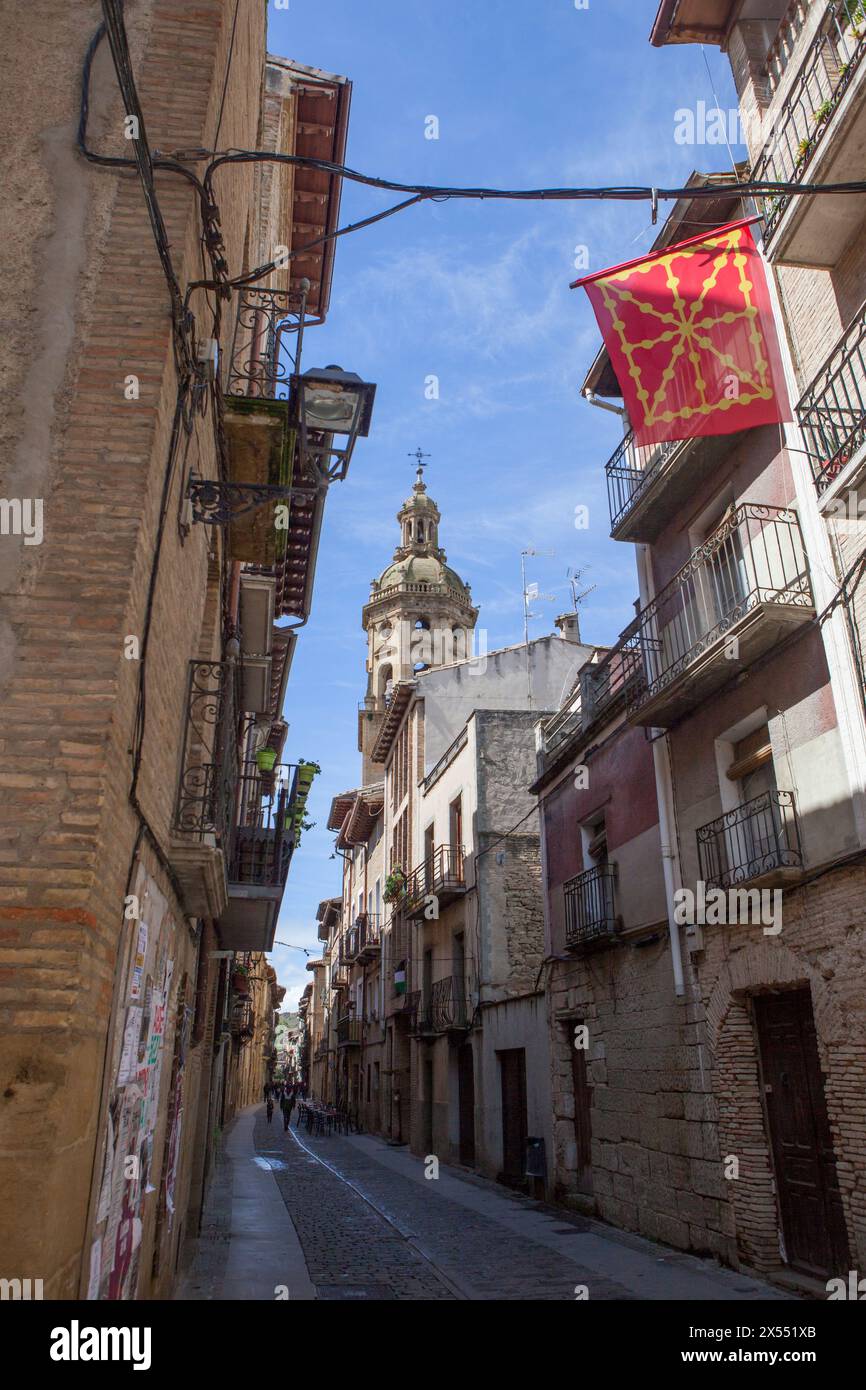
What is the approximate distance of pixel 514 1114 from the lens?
16.4 m

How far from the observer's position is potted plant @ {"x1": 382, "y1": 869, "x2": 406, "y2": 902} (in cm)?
2583

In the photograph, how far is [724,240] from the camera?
8352 mm

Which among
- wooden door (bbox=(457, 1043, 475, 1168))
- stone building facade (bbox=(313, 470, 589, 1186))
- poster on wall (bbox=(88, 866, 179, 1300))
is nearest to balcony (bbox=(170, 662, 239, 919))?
poster on wall (bbox=(88, 866, 179, 1300))

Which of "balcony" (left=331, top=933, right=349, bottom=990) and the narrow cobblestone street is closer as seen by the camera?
the narrow cobblestone street

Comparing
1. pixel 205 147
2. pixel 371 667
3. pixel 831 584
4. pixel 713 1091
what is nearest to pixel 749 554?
pixel 831 584

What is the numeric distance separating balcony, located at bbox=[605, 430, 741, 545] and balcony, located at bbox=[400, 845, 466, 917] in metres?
10.5

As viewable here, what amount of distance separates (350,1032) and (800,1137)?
3022 cm

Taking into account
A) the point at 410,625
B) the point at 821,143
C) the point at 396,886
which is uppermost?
the point at 410,625

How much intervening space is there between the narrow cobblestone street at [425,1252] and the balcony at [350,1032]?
1787 cm

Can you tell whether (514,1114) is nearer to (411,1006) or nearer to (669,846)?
(411,1006)

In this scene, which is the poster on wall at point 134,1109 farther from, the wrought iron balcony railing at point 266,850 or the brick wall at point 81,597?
the wrought iron balcony railing at point 266,850

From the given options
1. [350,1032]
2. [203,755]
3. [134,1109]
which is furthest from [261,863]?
[350,1032]

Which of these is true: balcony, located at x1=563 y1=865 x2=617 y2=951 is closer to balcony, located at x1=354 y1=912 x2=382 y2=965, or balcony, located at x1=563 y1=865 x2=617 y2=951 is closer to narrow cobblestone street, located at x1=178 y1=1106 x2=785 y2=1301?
narrow cobblestone street, located at x1=178 y1=1106 x2=785 y2=1301

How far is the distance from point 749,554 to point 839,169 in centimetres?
329
